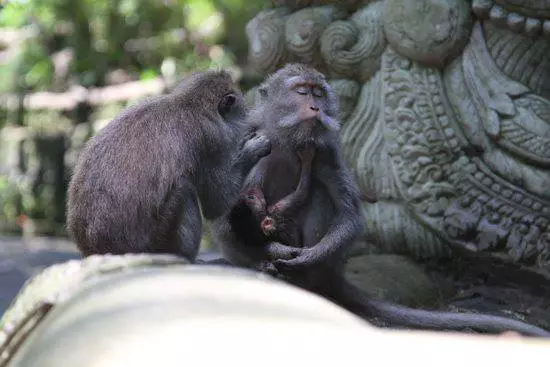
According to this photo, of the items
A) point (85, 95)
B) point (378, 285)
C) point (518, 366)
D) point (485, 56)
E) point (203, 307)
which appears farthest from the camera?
point (85, 95)

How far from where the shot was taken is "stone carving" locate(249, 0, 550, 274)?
4586 mm

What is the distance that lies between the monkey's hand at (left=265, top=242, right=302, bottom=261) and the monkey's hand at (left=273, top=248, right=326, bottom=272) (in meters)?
0.02

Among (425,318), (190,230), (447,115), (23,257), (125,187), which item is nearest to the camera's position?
(125,187)

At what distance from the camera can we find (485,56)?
4730 mm

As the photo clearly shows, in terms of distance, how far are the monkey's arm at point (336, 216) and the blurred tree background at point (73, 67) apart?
729 centimetres

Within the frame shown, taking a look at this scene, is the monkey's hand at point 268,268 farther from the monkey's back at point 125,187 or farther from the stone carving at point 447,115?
the stone carving at point 447,115

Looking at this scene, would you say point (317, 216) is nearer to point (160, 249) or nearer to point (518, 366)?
point (160, 249)

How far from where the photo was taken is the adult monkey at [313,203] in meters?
3.67

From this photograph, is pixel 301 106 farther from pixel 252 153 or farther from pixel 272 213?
pixel 272 213

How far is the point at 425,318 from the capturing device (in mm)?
3887

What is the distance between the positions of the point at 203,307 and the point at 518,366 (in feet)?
2.33

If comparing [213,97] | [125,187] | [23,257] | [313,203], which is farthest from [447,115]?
[23,257]

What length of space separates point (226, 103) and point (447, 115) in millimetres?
1553

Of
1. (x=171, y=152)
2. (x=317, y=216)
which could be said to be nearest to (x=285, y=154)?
(x=317, y=216)
